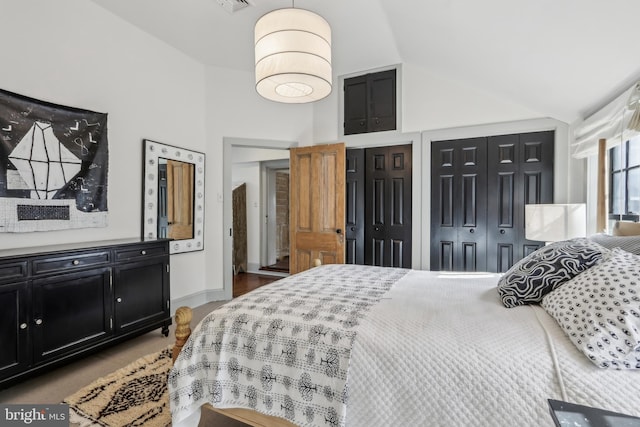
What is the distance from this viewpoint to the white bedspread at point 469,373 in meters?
0.95

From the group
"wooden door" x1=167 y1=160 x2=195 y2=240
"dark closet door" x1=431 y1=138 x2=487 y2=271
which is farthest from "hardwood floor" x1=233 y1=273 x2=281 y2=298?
"dark closet door" x1=431 y1=138 x2=487 y2=271

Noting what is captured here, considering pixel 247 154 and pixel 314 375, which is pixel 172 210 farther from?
pixel 314 375

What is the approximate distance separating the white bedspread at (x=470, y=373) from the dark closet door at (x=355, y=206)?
281 cm

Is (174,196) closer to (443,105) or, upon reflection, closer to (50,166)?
(50,166)

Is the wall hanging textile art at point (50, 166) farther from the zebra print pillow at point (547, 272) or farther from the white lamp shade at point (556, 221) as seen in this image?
the white lamp shade at point (556, 221)

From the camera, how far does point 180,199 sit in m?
3.63

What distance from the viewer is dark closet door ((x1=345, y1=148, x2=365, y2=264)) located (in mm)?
4184

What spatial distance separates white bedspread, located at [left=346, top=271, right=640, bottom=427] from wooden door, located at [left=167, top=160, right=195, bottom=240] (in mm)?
2932

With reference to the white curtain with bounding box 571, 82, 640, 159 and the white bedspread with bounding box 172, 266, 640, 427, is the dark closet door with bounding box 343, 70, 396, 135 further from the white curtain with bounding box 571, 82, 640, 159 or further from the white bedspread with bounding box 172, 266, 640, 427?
the white bedspread with bounding box 172, 266, 640, 427

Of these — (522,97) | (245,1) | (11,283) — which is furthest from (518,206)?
(11,283)

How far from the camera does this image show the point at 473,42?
8.39 feet

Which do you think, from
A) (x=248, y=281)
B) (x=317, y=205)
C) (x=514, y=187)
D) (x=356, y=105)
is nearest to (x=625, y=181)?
(x=514, y=187)

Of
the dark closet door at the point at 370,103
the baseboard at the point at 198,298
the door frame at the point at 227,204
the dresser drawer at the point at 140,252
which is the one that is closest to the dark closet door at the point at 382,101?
the dark closet door at the point at 370,103

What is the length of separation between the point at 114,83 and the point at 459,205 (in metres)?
3.84
